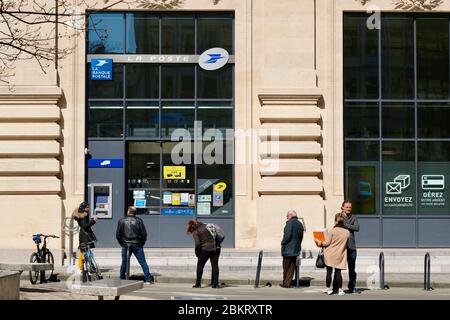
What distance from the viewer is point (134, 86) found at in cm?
2545

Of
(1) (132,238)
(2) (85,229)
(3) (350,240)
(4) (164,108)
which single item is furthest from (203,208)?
(3) (350,240)

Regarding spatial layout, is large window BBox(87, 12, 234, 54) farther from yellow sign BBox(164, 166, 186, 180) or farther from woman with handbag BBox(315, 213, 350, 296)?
woman with handbag BBox(315, 213, 350, 296)

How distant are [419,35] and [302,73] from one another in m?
3.66

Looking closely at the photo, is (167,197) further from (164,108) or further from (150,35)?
(150,35)

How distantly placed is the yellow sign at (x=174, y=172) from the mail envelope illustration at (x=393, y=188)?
5778 mm

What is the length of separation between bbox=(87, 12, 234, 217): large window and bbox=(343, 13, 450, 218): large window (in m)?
3.54

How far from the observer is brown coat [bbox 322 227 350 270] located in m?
17.7

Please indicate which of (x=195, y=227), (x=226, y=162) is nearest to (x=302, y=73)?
(x=226, y=162)

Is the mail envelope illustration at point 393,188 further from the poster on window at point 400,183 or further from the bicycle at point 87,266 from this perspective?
the bicycle at point 87,266

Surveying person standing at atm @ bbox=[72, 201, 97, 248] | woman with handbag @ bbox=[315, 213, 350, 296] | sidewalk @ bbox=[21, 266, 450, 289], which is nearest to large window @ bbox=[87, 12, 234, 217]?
sidewalk @ bbox=[21, 266, 450, 289]

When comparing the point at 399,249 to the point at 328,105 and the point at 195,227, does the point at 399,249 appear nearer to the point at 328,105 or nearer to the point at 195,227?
the point at 328,105

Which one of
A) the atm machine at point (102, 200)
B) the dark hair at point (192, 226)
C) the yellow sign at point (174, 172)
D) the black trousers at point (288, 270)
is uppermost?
the yellow sign at point (174, 172)

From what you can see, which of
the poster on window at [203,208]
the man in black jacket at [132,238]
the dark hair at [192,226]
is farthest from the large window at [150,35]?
the dark hair at [192,226]

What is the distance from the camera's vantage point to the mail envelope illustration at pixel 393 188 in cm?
2545
